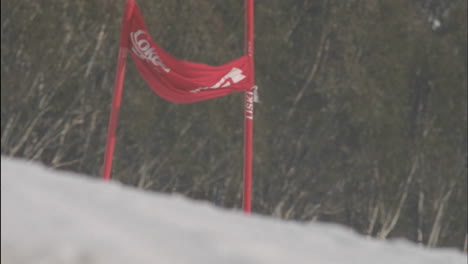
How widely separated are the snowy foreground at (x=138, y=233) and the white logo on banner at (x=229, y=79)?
9.86 metres

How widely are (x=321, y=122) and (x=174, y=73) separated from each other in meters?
15.2

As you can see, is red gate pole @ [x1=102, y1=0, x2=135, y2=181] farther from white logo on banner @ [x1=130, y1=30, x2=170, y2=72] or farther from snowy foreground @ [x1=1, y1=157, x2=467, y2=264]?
snowy foreground @ [x1=1, y1=157, x2=467, y2=264]

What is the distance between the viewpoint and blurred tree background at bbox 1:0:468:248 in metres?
23.2

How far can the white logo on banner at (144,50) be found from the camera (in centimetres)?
1091

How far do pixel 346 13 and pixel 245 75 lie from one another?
14690mm

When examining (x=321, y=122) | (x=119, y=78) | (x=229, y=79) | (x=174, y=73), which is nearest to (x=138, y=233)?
(x=174, y=73)

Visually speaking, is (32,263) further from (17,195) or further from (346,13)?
(346,13)

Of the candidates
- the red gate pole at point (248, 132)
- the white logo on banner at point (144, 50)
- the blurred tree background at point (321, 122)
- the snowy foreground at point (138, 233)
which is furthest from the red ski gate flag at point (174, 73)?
the blurred tree background at point (321, 122)

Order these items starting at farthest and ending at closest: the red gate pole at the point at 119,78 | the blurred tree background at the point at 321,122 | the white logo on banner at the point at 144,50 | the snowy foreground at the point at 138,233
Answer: the blurred tree background at the point at 321,122 < the white logo on banner at the point at 144,50 < the red gate pole at the point at 119,78 < the snowy foreground at the point at 138,233

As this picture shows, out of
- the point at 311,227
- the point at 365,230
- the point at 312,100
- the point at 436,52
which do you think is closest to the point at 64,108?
the point at 312,100

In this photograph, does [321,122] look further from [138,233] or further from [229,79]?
[138,233]

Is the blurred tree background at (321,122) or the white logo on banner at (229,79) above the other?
the blurred tree background at (321,122)

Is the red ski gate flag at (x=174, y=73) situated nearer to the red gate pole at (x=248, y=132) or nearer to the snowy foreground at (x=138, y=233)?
the red gate pole at (x=248, y=132)

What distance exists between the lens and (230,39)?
25.1 metres
